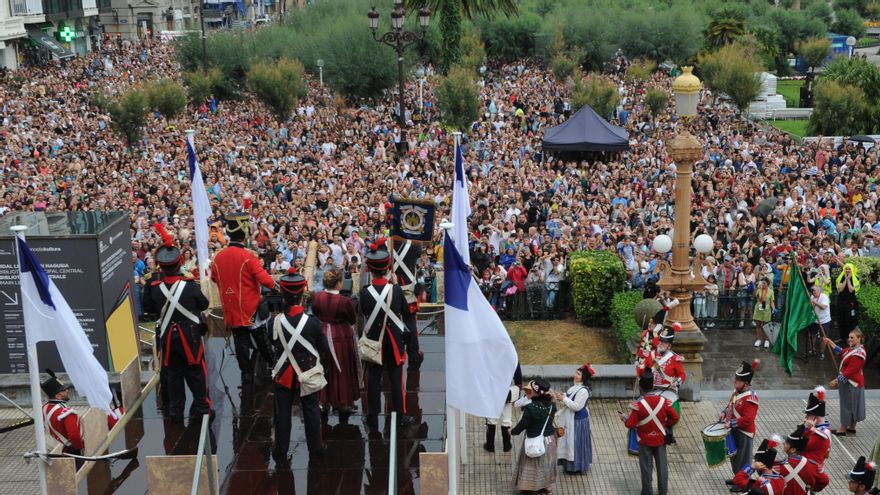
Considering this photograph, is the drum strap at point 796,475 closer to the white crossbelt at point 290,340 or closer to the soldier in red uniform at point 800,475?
the soldier in red uniform at point 800,475

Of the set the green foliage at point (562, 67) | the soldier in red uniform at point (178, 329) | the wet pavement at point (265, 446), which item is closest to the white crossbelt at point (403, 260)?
the wet pavement at point (265, 446)

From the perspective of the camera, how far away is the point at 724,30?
5447 cm

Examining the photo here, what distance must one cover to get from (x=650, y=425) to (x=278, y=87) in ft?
86.2

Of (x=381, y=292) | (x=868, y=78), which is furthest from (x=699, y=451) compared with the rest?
(x=868, y=78)

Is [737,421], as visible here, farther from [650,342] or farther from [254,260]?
[254,260]

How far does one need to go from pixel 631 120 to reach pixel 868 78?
11.4 metres

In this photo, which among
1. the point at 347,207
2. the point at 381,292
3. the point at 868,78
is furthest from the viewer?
the point at 868,78

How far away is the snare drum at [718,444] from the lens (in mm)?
10555

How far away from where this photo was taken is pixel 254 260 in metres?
10.8

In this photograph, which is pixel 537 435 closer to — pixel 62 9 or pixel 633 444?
pixel 633 444

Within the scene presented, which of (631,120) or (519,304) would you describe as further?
(631,120)

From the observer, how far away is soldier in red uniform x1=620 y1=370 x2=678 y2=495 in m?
9.95

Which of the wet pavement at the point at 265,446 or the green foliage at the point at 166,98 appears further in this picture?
the green foliage at the point at 166,98

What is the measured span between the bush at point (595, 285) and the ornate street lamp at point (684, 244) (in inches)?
113
